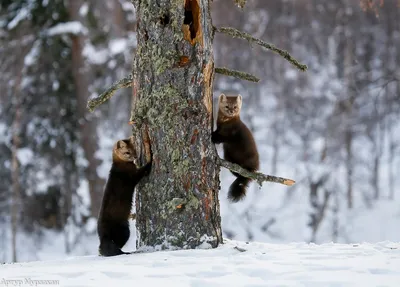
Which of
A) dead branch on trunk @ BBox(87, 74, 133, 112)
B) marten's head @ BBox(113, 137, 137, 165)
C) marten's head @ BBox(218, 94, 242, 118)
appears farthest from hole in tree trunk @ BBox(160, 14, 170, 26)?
marten's head @ BBox(218, 94, 242, 118)

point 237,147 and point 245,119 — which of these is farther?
point 245,119

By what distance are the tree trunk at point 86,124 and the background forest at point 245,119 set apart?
3cm

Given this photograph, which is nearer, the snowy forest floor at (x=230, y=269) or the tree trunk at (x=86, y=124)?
the snowy forest floor at (x=230, y=269)

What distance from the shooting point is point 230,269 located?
17.5ft

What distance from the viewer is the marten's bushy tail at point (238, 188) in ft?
25.3

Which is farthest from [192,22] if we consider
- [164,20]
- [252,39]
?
[252,39]

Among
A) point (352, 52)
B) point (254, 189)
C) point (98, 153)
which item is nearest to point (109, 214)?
point (98, 153)

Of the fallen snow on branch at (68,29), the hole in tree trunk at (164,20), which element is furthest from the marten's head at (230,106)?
the fallen snow on branch at (68,29)

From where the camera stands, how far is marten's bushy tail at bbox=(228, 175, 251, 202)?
7.71m

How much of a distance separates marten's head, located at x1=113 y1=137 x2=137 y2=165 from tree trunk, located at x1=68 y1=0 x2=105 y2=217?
1012 cm

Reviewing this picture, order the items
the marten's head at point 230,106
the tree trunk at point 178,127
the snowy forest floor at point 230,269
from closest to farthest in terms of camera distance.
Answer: the snowy forest floor at point 230,269 → the tree trunk at point 178,127 → the marten's head at point 230,106

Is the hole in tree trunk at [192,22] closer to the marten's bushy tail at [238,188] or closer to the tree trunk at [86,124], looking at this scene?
the marten's bushy tail at [238,188]

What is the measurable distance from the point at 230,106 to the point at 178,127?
6.23 feet

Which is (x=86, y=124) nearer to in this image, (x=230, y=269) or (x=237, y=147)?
(x=237, y=147)
